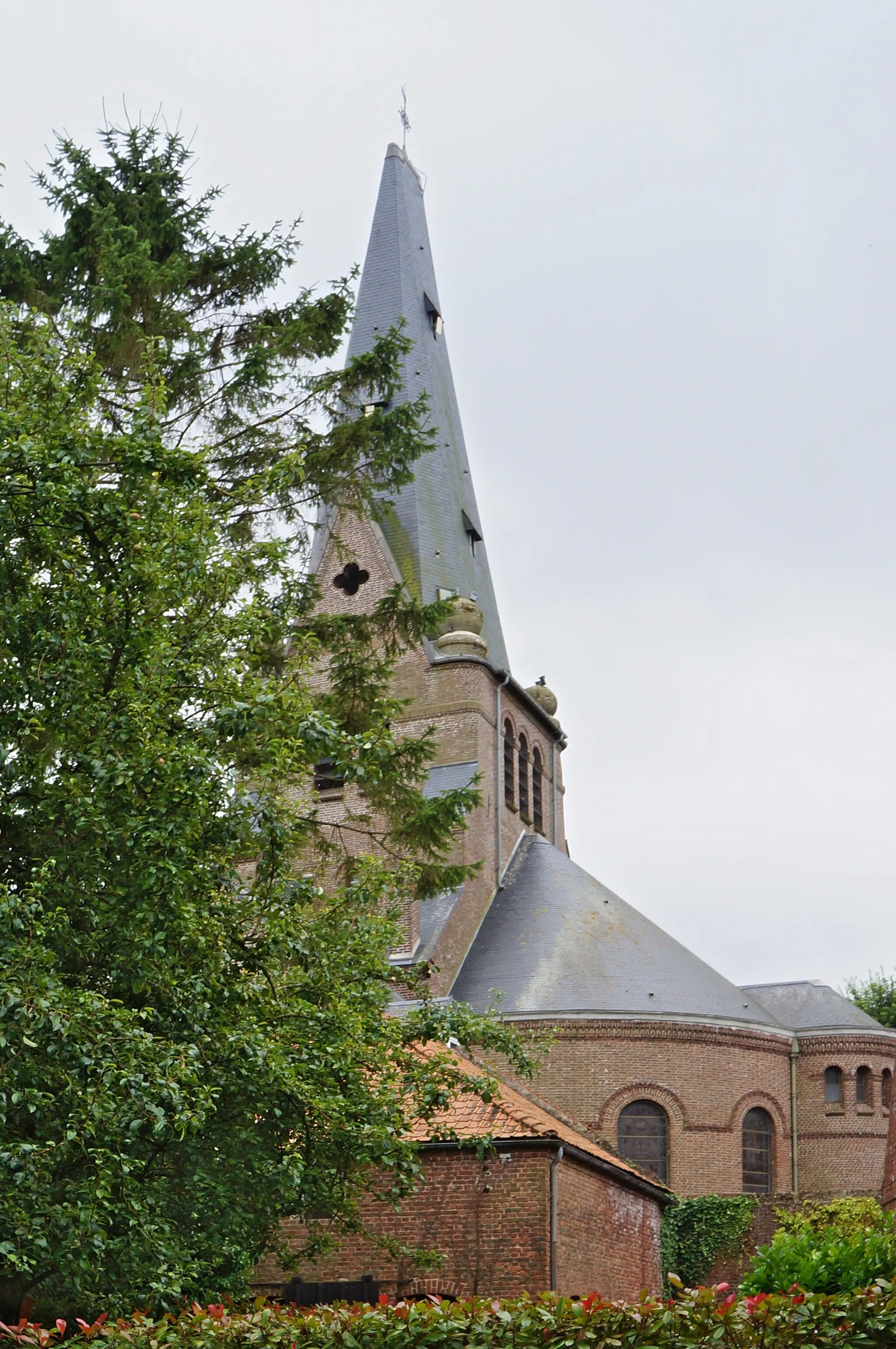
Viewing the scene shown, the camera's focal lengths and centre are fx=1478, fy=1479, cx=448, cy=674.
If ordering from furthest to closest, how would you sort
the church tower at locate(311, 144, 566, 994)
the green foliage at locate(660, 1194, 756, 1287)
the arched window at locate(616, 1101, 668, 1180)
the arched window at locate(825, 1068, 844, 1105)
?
the church tower at locate(311, 144, 566, 994) < the arched window at locate(825, 1068, 844, 1105) < the arched window at locate(616, 1101, 668, 1180) < the green foliage at locate(660, 1194, 756, 1287)

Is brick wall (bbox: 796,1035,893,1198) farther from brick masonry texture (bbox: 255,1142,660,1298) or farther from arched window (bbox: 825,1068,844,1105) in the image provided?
brick masonry texture (bbox: 255,1142,660,1298)

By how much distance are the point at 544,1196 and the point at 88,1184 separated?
9002 millimetres

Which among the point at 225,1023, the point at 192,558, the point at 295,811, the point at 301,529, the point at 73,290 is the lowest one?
the point at 225,1023

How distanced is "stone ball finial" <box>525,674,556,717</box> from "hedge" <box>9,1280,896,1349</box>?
99.4 ft

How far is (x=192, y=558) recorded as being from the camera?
439 inches

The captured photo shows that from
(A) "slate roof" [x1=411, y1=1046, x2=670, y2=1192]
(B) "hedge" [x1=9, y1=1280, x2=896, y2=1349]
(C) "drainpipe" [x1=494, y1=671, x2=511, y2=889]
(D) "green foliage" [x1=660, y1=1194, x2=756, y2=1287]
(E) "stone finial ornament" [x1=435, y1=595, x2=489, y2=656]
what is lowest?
(D) "green foliage" [x1=660, y1=1194, x2=756, y2=1287]

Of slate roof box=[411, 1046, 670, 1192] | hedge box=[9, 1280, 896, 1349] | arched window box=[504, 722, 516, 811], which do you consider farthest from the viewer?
arched window box=[504, 722, 516, 811]

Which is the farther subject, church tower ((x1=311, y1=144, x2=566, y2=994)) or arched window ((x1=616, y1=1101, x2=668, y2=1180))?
church tower ((x1=311, y1=144, x2=566, y2=994))

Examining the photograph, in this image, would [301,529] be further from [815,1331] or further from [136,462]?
[815,1331]

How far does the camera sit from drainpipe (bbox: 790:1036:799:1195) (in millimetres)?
29719

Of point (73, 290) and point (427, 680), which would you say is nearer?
point (73, 290)

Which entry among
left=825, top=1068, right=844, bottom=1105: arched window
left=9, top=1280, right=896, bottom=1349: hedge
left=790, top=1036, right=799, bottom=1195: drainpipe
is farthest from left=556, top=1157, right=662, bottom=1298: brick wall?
left=9, top=1280, right=896, bottom=1349: hedge

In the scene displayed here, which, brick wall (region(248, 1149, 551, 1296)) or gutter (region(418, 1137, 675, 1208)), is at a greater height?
gutter (region(418, 1137, 675, 1208))

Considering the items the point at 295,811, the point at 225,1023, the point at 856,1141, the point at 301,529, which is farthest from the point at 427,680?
the point at 225,1023
